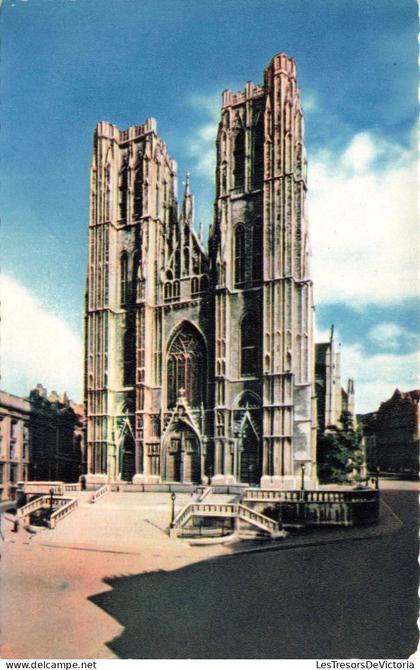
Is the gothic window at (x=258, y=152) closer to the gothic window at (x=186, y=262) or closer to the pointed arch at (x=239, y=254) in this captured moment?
the pointed arch at (x=239, y=254)

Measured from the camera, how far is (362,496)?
26516 mm

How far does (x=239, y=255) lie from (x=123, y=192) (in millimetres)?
11181

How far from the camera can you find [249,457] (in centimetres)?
3431

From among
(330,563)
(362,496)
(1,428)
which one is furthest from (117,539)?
(1,428)

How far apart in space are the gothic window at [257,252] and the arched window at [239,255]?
727mm

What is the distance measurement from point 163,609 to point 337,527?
12.9 meters

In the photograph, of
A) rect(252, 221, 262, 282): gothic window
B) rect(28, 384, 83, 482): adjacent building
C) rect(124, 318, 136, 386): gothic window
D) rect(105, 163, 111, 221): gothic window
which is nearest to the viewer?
rect(252, 221, 262, 282): gothic window

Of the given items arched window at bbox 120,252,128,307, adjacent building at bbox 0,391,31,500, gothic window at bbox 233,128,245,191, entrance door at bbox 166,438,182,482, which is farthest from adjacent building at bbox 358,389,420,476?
adjacent building at bbox 0,391,31,500

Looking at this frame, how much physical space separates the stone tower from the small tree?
827 cm

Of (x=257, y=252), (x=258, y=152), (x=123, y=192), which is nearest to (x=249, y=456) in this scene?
(x=257, y=252)

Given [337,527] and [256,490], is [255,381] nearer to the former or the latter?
[256,490]

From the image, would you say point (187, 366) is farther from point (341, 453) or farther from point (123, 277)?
point (341, 453)

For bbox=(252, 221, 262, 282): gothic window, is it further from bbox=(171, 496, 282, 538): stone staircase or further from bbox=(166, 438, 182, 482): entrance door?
bbox=(171, 496, 282, 538): stone staircase

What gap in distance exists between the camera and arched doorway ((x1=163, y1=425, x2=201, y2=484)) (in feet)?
119
